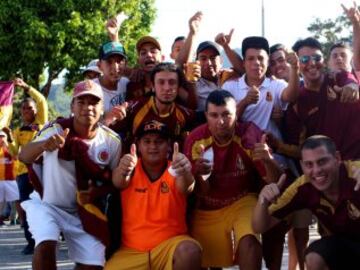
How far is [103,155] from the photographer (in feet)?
19.9

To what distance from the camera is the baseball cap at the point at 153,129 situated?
5.79 meters

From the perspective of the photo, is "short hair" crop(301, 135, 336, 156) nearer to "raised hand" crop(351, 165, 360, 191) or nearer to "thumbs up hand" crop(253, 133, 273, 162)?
"raised hand" crop(351, 165, 360, 191)

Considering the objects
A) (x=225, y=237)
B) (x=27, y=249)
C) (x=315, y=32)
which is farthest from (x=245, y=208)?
(x=315, y=32)

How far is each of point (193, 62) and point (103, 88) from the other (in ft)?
3.31

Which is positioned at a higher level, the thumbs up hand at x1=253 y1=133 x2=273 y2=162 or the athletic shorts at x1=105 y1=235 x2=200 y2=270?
the thumbs up hand at x1=253 y1=133 x2=273 y2=162

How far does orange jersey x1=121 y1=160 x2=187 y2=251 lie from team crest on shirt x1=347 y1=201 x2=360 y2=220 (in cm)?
138

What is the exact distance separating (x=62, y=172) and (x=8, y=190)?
7.27 meters

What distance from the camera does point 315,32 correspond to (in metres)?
51.3

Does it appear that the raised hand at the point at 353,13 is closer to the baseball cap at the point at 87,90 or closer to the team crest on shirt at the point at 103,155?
the baseball cap at the point at 87,90

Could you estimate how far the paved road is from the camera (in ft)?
28.9

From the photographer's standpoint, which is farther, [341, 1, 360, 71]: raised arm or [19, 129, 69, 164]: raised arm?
[341, 1, 360, 71]: raised arm

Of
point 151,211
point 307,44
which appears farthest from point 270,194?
point 307,44

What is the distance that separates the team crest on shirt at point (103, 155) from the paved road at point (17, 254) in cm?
277

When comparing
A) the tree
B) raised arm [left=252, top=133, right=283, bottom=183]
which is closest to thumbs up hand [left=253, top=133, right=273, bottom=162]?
raised arm [left=252, top=133, right=283, bottom=183]
